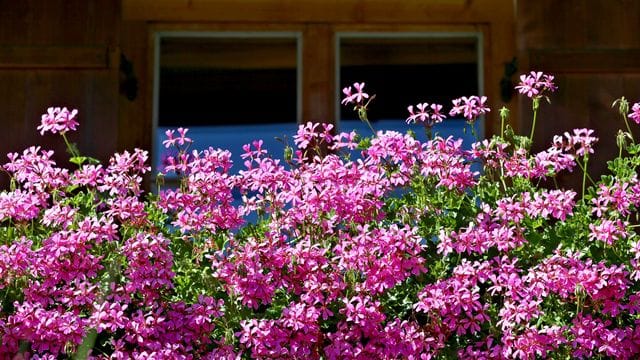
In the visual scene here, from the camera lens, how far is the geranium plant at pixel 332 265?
137 inches

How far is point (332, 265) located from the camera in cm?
358

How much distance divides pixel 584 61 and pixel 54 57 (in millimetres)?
2159

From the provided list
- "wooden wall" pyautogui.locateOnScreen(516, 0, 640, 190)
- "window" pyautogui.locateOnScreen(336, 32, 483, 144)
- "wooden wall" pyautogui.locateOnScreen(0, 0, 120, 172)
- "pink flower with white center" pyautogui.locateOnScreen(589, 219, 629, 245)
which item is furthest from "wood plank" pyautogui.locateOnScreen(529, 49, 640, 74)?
"pink flower with white center" pyautogui.locateOnScreen(589, 219, 629, 245)

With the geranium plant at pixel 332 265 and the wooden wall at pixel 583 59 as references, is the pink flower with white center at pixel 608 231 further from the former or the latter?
the wooden wall at pixel 583 59

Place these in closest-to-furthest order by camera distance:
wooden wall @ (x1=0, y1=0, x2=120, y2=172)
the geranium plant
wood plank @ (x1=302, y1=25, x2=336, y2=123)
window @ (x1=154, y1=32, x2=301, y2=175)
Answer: the geranium plant < wooden wall @ (x1=0, y1=0, x2=120, y2=172) < wood plank @ (x1=302, y1=25, x2=336, y2=123) < window @ (x1=154, y1=32, x2=301, y2=175)

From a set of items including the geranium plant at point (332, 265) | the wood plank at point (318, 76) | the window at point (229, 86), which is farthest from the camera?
the window at point (229, 86)

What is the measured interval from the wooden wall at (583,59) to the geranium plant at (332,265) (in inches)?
66.9

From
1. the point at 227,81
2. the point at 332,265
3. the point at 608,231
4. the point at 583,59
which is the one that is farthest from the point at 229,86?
the point at 608,231

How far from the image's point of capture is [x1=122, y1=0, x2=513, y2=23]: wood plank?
223 inches

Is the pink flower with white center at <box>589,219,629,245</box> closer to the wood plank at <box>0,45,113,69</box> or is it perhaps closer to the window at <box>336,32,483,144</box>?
the window at <box>336,32,483,144</box>

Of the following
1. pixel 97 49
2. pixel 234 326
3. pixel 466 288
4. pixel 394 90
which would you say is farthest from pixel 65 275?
pixel 394 90

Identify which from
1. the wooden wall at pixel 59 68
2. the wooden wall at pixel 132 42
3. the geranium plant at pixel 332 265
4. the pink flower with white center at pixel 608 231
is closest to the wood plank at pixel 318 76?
the wooden wall at pixel 132 42

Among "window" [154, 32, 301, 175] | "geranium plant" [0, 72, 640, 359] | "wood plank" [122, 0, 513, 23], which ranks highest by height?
"wood plank" [122, 0, 513, 23]

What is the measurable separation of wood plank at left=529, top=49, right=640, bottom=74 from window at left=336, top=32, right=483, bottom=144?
1.05 ft
